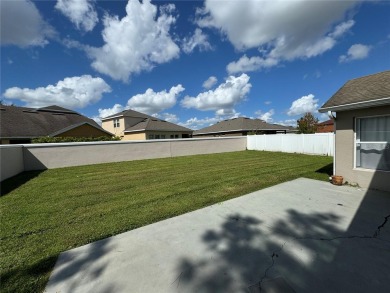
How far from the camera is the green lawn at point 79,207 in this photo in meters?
3.04

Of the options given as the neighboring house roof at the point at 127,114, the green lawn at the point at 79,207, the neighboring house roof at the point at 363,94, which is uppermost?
the neighboring house roof at the point at 127,114

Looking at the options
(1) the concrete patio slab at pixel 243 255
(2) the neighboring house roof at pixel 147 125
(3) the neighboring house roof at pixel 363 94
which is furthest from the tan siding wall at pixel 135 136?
(1) the concrete patio slab at pixel 243 255

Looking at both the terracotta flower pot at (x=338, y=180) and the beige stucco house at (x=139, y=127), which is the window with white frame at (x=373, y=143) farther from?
the beige stucco house at (x=139, y=127)

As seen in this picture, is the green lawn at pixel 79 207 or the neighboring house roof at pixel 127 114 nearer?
the green lawn at pixel 79 207

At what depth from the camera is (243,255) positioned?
3.00m

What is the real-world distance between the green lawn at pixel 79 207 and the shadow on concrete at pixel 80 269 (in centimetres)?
14

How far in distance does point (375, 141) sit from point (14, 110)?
28961mm

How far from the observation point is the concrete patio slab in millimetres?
2459

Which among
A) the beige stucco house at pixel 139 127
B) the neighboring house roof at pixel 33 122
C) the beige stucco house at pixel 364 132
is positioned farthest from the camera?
the beige stucco house at pixel 139 127

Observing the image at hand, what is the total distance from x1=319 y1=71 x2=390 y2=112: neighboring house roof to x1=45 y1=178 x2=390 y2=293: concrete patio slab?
9.36ft

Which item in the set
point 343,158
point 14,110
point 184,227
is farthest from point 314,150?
point 14,110

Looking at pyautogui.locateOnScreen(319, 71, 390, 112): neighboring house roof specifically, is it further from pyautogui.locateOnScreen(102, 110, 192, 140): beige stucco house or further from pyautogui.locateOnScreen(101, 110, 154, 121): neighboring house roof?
pyautogui.locateOnScreen(101, 110, 154, 121): neighboring house roof

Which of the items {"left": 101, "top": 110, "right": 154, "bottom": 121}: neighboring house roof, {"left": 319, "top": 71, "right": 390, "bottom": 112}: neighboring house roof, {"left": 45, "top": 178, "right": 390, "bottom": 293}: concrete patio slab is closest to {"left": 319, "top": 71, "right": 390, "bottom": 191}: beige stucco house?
{"left": 319, "top": 71, "right": 390, "bottom": 112}: neighboring house roof

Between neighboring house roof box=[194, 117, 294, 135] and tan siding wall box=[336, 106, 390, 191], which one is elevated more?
neighboring house roof box=[194, 117, 294, 135]
